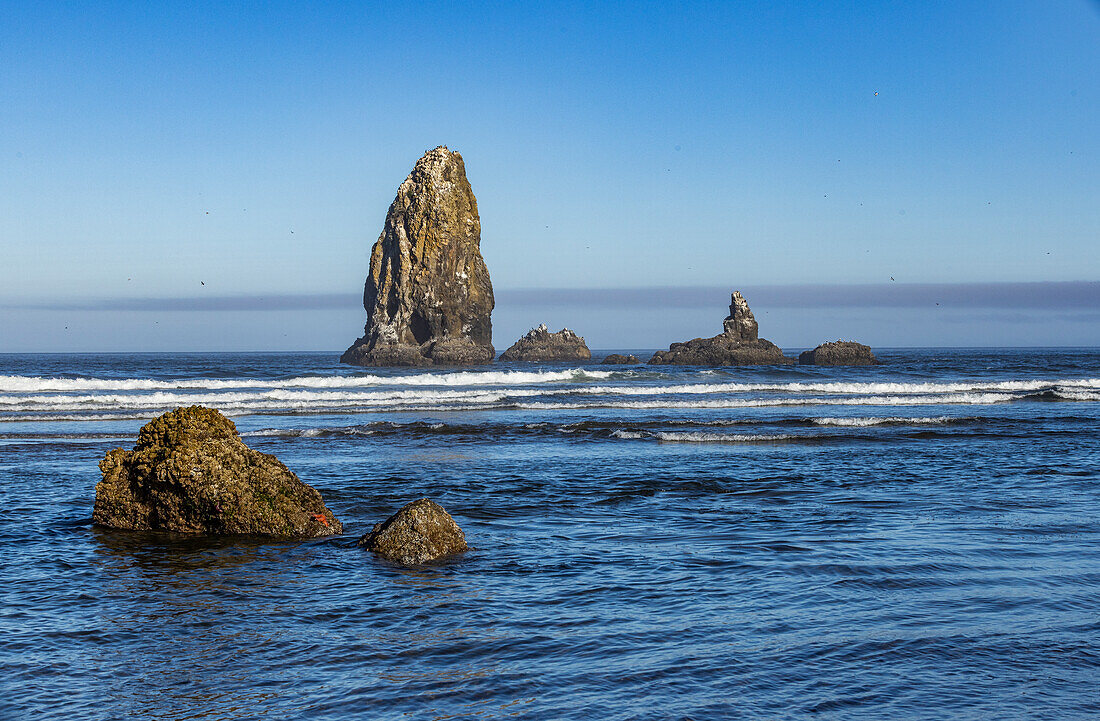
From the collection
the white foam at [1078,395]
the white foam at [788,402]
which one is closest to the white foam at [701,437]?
the white foam at [788,402]

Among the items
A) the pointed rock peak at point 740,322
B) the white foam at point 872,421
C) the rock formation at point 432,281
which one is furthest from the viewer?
the rock formation at point 432,281

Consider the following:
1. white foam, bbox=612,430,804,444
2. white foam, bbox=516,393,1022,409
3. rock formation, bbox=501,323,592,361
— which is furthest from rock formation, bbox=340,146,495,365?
white foam, bbox=612,430,804,444

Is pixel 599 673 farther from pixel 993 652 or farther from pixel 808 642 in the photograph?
pixel 993 652

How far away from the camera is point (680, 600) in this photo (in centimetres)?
702

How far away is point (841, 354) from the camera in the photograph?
76.2 m

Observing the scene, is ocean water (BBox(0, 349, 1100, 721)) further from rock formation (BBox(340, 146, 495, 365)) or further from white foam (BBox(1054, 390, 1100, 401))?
rock formation (BBox(340, 146, 495, 365))

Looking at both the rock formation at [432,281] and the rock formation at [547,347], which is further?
the rock formation at [547,347]

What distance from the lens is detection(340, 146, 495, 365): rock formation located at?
93.0 m

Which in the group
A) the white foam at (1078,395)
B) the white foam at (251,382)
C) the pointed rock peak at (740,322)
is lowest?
the white foam at (1078,395)

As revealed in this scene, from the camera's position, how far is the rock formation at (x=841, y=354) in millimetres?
75750

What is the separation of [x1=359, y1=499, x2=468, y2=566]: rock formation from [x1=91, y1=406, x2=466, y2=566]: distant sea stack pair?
5.05 ft

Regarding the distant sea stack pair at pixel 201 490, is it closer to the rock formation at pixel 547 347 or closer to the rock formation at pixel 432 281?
the rock formation at pixel 432 281

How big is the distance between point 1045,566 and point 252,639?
7.20m

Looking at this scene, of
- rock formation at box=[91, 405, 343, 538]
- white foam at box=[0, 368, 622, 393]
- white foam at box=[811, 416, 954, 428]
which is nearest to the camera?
rock formation at box=[91, 405, 343, 538]
